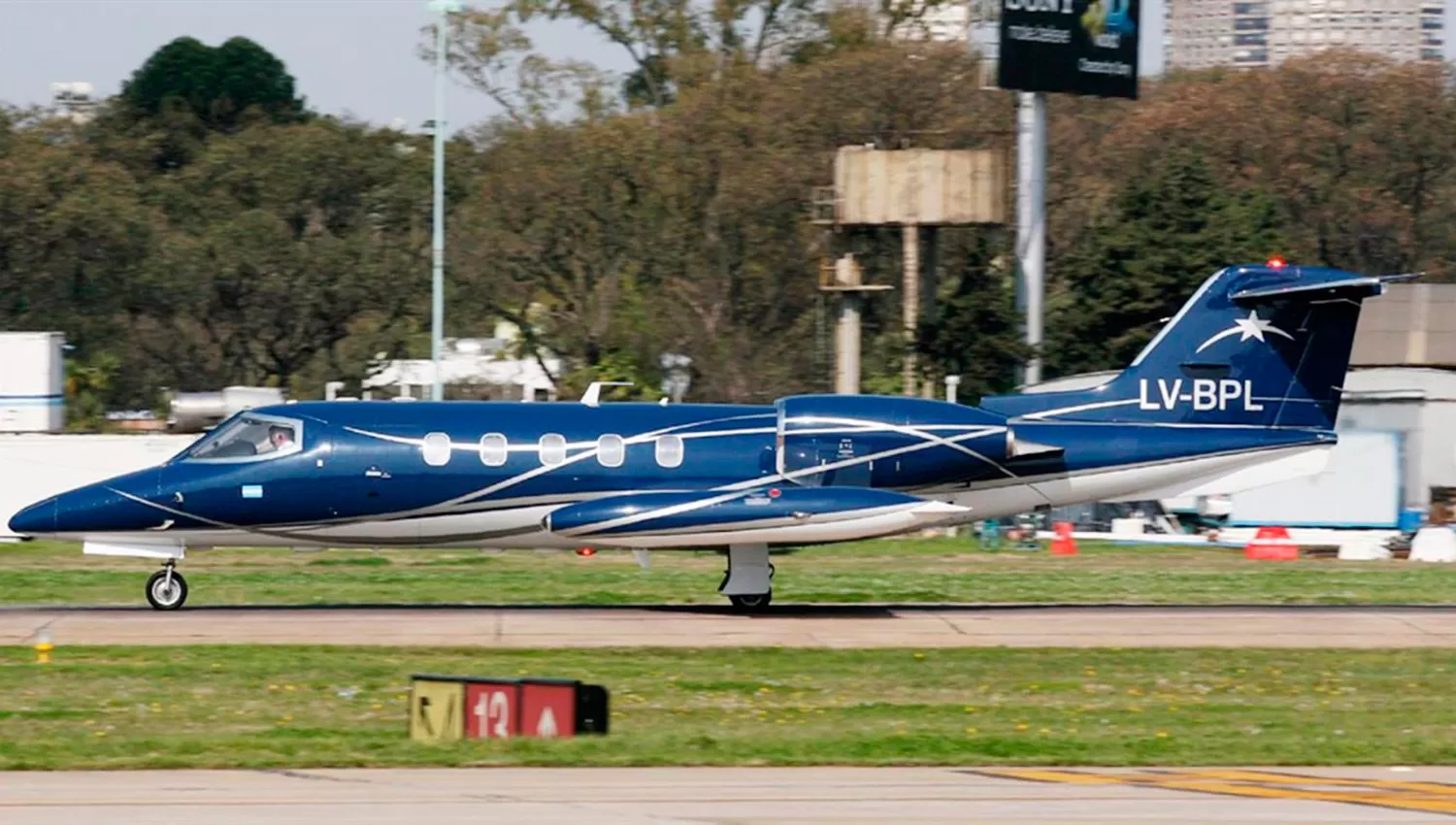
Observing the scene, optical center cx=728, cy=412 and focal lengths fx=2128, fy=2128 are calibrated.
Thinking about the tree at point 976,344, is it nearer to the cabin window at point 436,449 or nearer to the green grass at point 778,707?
the cabin window at point 436,449

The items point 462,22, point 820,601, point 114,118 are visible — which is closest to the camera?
point 820,601

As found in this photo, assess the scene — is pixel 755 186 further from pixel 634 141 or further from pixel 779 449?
pixel 779 449

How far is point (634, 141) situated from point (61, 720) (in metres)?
52.1

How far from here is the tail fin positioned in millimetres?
27141

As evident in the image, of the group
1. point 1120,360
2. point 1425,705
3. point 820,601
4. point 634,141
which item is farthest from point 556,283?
point 1425,705

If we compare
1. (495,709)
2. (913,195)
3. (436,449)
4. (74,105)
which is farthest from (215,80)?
(495,709)

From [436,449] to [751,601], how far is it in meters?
4.31

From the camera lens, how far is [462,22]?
7488 cm

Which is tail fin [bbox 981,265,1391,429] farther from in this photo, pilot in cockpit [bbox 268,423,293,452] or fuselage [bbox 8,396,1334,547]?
pilot in cockpit [bbox 268,423,293,452]

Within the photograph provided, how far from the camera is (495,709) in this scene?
16266mm

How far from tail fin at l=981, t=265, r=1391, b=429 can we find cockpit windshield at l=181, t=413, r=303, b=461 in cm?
869

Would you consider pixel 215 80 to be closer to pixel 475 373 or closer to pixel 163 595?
pixel 475 373

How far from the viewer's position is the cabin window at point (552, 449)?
83.0 feet

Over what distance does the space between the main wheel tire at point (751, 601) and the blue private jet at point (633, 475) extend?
→ 21mm
